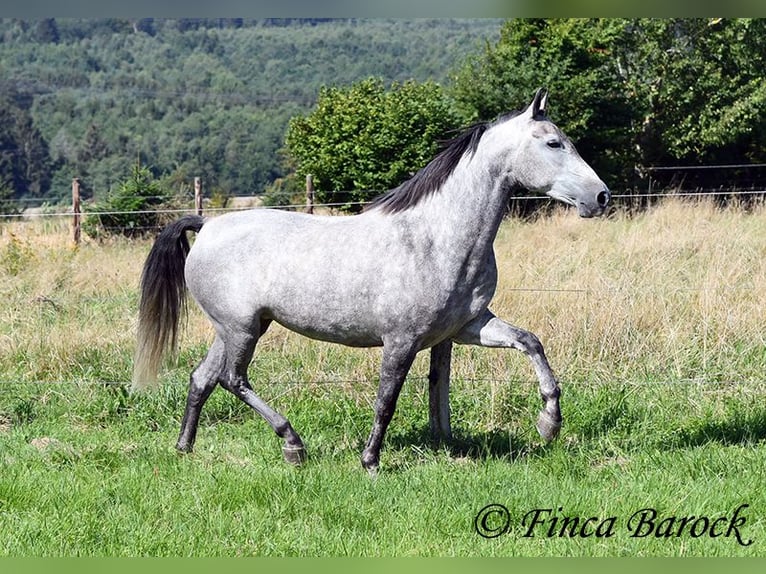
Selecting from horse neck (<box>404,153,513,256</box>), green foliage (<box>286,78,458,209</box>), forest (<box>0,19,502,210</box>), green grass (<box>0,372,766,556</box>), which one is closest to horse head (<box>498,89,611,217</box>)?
horse neck (<box>404,153,513,256</box>)

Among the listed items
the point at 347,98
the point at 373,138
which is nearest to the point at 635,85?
the point at 347,98

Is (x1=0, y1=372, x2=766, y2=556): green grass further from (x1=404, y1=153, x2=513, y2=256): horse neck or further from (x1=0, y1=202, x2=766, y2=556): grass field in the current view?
(x1=404, y1=153, x2=513, y2=256): horse neck

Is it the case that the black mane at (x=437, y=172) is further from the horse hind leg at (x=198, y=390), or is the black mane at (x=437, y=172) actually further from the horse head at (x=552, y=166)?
the horse hind leg at (x=198, y=390)

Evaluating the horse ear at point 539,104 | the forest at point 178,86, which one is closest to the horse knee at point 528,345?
the horse ear at point 539,104

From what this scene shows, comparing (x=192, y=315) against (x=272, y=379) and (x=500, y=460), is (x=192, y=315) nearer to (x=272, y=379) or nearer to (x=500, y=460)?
(x=272, y=379)

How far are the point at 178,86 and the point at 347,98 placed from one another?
9840cm

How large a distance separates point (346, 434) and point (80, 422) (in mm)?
1904

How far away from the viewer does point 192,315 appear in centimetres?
836

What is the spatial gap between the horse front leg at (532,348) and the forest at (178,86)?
1318 inches

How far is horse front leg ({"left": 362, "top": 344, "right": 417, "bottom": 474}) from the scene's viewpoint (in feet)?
16.2

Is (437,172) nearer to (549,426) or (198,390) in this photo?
(549,426)

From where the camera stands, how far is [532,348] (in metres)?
→ 4.91

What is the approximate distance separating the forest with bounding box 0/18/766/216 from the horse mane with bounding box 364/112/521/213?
2.61m

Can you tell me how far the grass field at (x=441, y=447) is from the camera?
4105 mm
